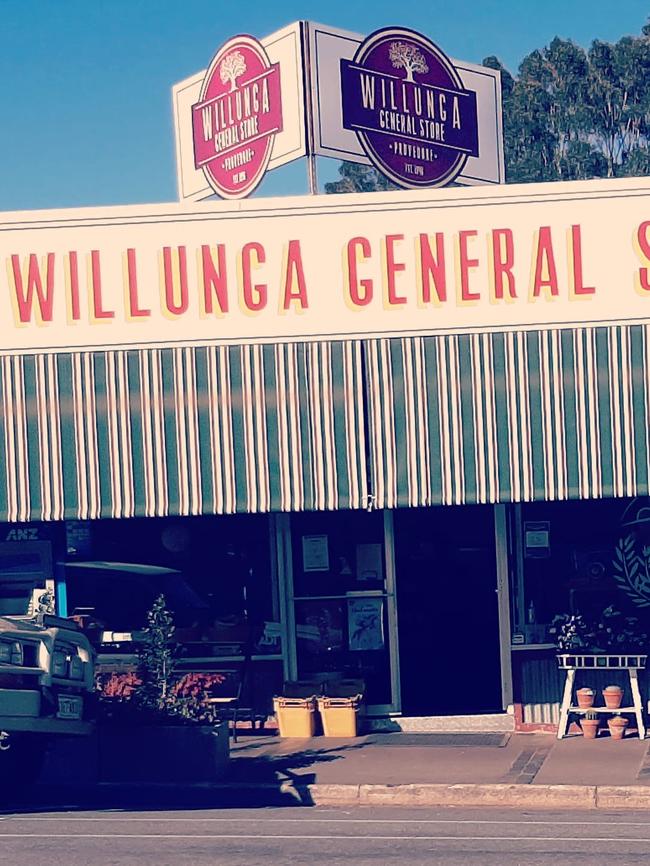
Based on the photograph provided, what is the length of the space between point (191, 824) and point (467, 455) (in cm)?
522

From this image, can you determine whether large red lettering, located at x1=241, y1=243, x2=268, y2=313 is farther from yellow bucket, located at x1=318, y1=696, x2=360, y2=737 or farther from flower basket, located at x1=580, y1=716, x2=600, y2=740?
flower basket, located at x1=580, y1=716, x2=600, y2=740

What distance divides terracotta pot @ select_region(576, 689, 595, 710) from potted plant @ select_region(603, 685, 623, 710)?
15 cm

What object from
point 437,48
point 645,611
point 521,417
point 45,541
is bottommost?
point 645,611

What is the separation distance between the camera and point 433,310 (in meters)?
15.6

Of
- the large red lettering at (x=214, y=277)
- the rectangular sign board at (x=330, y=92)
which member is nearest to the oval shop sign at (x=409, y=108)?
the rectangular sign board at (x=330, y=92)

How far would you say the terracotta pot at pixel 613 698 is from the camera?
15805 millimetres

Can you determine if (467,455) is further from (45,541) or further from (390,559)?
(45,541)

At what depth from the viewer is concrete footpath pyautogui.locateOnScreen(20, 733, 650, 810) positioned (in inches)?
522

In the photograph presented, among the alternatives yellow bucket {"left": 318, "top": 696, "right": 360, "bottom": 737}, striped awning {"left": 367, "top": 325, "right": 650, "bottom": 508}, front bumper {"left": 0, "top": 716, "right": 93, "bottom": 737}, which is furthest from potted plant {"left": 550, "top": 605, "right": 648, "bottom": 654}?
front bumper {"left": 0, "top": 716, "right": 93, "bottom": 737}

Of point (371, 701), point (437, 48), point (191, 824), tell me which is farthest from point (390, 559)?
point (437, 48)

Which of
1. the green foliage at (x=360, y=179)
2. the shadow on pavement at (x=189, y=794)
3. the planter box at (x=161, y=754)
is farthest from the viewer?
the green foliage at (x=360, y=179)

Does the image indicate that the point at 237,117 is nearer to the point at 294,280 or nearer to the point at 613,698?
the point at 294,280

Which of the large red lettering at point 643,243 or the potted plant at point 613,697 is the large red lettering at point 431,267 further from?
the potted plant at point 613,697

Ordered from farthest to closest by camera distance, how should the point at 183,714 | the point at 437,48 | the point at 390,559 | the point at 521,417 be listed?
the point at 437,48 < the point at 390,559 < the point at 521,417 < the point at 183,714
